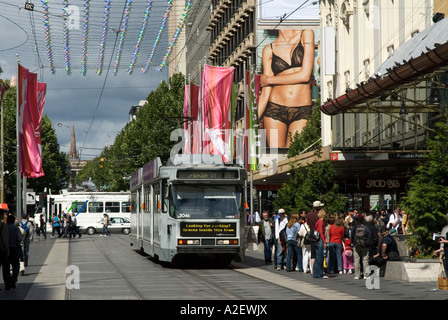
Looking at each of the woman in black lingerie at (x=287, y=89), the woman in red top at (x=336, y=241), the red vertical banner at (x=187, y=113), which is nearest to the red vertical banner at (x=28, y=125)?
the red vertical banner at (x=187, y=113)

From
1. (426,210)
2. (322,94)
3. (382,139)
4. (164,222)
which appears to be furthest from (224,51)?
(426,210)

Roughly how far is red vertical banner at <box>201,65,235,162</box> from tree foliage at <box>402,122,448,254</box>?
2175 centimetres

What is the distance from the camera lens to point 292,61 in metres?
64.9

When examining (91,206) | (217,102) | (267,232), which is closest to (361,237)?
(267,232)

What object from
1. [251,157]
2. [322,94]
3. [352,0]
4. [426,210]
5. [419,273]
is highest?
[352,0]

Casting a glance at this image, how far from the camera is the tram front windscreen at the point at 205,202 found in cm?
2405

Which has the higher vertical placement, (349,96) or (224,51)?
(224,51)

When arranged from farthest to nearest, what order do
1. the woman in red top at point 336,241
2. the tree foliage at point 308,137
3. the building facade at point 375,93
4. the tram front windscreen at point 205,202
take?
the tree foliage at point 308,137
the building facade at point 375,93
the tram front windscreen at point 205,202
the woman in red top at point 336,241

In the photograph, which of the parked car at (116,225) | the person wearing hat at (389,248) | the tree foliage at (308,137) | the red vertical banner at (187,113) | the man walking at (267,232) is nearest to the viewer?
the person wearing hat at (389,248)

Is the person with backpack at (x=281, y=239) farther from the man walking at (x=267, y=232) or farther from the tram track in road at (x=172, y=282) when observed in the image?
the man walking at (x=267, y=232)

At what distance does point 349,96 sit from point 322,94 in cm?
1964

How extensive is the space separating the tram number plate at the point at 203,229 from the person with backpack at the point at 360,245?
15.3ft
